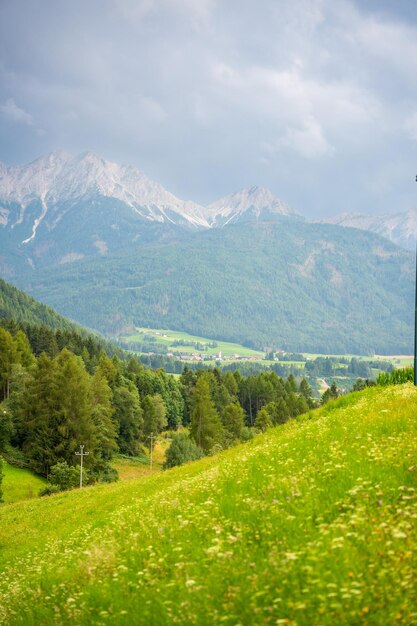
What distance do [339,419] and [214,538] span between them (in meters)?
10.9

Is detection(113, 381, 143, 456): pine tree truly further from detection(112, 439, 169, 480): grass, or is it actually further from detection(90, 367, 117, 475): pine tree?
detection(90, 367, 117, 475): pine tree

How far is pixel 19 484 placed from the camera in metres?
69.2

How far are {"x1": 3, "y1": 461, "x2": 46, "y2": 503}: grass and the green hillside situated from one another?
50.5m

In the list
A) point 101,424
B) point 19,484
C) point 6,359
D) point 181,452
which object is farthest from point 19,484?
point 6,359

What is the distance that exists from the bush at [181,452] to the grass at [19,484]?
1950cm

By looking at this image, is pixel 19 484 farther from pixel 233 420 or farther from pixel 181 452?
pixel 233 420

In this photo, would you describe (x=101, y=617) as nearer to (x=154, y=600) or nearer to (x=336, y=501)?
(x=154, y=600)

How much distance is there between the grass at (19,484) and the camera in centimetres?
6519

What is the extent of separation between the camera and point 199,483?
18312 mm

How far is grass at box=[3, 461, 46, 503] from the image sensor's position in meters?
65.2

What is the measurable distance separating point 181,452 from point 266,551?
3000 inches

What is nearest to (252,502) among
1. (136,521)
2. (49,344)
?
(136,521)

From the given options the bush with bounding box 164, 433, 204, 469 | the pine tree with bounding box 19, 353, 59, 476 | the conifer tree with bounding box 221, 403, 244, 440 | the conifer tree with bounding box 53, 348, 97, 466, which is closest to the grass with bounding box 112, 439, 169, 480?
the bush with bounding box 164, 433, 204, 469

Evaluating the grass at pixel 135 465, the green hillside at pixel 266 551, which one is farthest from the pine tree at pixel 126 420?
the green hillside at pixel 266 551
